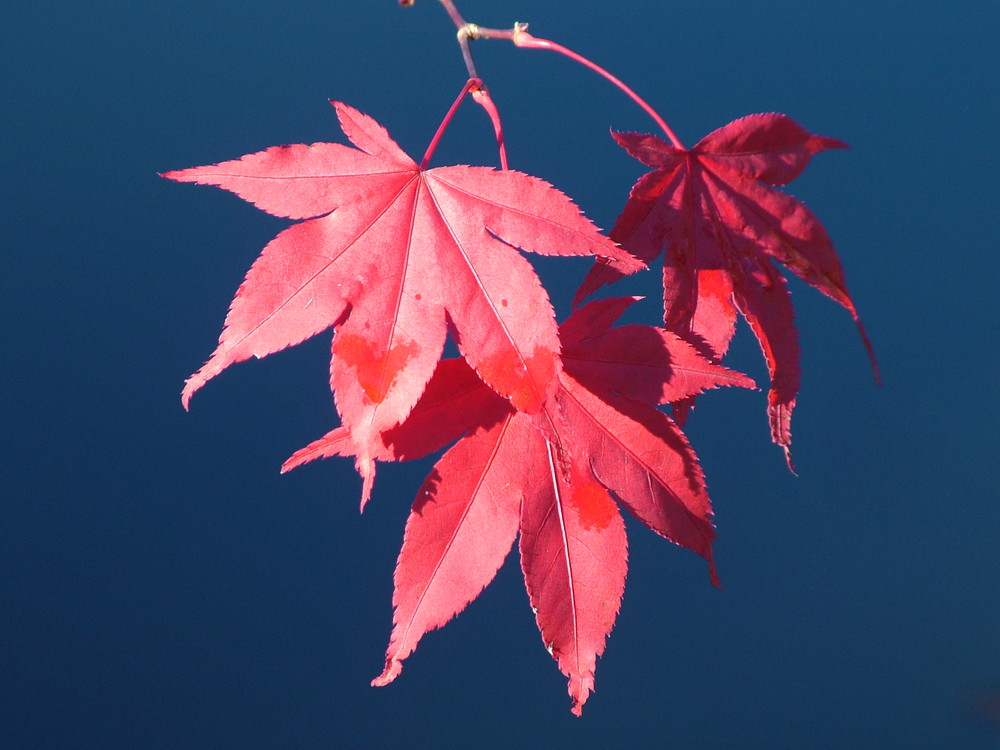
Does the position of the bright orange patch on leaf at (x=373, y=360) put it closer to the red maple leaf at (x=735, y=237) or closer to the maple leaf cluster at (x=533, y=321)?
the maple leaf cluster at (x=533, y=321)

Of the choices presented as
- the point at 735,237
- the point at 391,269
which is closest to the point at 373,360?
the point at 391,269

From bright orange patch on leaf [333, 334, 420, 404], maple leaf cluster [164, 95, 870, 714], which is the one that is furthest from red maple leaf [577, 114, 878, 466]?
bright orange patch on leaf [333, 334, 420, 404]

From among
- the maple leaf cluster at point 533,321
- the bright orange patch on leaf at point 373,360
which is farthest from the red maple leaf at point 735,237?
the bright orange patch on leaf at point 373,360

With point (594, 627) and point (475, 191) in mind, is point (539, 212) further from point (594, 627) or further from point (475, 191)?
point (594, 627)

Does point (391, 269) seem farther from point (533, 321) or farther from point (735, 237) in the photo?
point (735, 237)

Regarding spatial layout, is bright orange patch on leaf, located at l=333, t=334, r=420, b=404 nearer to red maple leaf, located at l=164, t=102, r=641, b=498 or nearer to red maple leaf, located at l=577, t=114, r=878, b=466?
red maple leaf, located at l=164, t=102, r=641, b=498

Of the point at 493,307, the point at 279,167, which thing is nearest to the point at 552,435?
the point at 493,307
